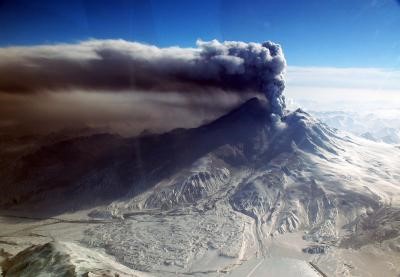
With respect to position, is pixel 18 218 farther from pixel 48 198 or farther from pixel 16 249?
pixel 16 249

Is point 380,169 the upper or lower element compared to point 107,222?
upper

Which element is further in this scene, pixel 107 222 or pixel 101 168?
pixel 101 168

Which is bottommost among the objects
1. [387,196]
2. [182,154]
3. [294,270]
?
[294,270]

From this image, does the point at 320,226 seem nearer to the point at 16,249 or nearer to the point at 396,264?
the point at 396,264

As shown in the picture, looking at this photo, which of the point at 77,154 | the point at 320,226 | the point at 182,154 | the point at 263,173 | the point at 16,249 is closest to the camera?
the point at 16,249

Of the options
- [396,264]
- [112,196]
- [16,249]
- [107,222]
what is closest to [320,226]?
[396,264]

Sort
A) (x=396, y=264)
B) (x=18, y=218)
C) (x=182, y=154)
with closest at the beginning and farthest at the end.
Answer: (x=396, y=264) < (x=18, y=218) < (x=182, y=154)

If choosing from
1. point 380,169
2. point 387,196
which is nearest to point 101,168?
point 387,196
